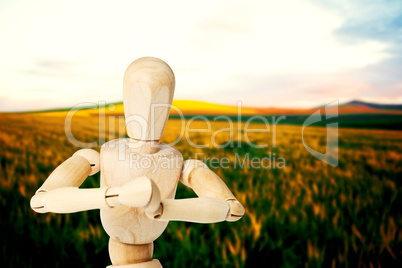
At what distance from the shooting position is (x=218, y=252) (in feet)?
5.89

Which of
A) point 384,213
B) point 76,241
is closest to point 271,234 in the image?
point 384,213

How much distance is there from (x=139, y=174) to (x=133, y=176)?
0.8 inches

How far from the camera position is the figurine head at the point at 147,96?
1153 millimetres

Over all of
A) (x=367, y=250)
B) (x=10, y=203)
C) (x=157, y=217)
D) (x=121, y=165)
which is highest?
(x=121, y=165)

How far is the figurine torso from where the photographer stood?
1.17 metres

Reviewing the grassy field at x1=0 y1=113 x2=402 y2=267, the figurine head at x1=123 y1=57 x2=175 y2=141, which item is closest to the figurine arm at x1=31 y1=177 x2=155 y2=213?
the figurine head at x1=123 y1=57 x2=175 y2=141

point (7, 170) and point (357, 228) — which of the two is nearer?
point (357, 228)

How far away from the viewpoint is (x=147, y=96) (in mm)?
1161

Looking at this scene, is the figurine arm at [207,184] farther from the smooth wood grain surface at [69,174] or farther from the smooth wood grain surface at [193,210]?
the smooth wood grain surface at [69,174]

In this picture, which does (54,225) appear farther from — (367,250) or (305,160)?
(305,160)

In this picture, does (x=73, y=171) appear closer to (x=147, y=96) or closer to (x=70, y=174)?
(x=70, y=174)

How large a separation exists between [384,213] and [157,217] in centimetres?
184

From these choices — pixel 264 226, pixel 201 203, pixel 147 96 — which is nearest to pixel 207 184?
pixel 201 203

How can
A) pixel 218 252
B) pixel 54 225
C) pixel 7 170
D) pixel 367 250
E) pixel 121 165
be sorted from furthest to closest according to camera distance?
pixel 7 170 < pixel 54 225 < pixel 367 250 < pixel 218 252 < pixel 121 165
